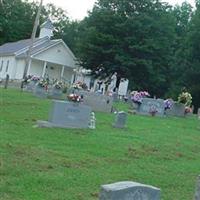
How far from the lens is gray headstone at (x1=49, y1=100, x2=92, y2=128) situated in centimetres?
1552

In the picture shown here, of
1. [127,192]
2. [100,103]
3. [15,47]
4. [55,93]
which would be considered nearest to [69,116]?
[100,103]

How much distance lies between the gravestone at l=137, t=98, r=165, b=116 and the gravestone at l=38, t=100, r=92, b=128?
38.1 ft

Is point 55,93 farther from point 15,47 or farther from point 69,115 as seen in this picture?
Answer: point 15,47

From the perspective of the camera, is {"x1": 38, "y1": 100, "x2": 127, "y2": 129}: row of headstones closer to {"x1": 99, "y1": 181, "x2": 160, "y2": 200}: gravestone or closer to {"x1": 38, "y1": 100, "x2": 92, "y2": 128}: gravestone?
{"x1": 38, "y1": 100, "x2": 92, "y2": 128}: gravestone

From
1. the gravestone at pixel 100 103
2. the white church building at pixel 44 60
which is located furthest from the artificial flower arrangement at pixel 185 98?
the white church building at pixel 44 60

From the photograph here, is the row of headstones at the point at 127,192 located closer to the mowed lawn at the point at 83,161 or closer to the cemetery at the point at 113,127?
the cemetery at the point at 113,127

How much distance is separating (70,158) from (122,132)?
6175 millimetres

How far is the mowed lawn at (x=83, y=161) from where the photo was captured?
7.90 metres

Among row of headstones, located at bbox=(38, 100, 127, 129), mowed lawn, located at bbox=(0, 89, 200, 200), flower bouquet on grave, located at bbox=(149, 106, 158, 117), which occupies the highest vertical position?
flower bouquet on grave, located at bbox=(149, 106, 158, 117)

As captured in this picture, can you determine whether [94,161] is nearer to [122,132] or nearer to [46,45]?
[122,132]

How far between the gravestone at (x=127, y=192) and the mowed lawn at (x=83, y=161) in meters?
2.26

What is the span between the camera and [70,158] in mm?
10234

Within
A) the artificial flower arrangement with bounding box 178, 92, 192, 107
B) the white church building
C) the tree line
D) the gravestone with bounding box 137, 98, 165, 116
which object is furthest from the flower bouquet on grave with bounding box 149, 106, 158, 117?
the white church building

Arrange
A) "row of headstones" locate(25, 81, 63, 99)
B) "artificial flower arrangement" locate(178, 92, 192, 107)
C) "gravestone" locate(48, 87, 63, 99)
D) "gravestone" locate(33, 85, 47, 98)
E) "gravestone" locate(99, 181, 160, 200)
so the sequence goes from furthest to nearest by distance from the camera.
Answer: "artificial flower arrangement" locate(178, 92, 192, 107), "gravestone" locate(48, 87, 63, 99), "row of headstones" locate(25, 81, 63, 99), "gravestone" locate(33, 85, 47, 98), "gravestone" locate(99, 181, 160, 200)
